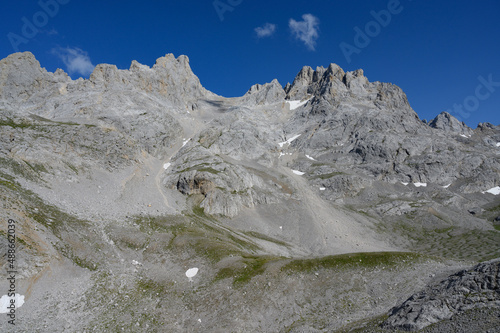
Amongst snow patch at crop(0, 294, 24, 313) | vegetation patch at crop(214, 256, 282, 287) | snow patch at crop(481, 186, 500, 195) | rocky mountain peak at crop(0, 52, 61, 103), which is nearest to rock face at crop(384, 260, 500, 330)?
vegetation patch at crop(214, 256, 282, 287)

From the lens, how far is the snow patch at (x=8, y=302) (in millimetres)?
26209

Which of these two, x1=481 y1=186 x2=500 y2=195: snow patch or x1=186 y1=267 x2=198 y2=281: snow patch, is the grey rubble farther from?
x1=481 y1=186 x2=500 y2=195: snow patch

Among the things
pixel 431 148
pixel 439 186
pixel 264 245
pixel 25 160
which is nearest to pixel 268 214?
pixel 264 245

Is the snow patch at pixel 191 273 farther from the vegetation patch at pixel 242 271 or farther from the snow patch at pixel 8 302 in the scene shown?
the snow patch at pixel 8 302

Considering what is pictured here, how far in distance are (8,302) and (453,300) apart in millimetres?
40286

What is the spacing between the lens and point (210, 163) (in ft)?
408

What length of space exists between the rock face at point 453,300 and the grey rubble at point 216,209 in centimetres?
473

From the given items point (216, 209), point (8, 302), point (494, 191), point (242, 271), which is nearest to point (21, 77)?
point (216, 209)

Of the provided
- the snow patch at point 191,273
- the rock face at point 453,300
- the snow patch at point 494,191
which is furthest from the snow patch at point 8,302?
the snow patch at point 494,191

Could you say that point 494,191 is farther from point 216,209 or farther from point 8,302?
point 8,302

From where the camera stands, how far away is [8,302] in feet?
88.7

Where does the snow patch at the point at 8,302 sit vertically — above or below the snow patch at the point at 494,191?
below

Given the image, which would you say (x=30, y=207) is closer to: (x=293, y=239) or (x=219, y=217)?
(x=219, y=217)

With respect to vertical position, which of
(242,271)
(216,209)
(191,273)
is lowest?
(191,273)
